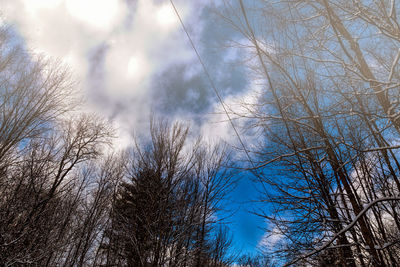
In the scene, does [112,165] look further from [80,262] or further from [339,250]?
[339,250]

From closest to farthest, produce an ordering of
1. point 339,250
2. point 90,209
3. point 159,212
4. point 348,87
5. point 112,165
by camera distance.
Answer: point 348,87 → point 339,250 → point 159,212 → point 90,209 → point 112,165

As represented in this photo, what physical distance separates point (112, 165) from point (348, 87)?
17066 mm

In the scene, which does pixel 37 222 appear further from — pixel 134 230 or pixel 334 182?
pixel 334 182

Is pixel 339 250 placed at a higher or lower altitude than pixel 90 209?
lower

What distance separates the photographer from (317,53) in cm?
367

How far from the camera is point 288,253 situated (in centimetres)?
466

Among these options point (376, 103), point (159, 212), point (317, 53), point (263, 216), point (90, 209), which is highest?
point (90, 209)

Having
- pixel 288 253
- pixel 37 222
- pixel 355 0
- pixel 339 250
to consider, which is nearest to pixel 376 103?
pixel 355 0

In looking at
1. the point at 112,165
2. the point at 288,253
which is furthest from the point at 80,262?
the point at 288,253

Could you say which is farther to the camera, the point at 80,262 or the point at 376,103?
the point at 80,262

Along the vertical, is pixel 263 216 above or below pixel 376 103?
below

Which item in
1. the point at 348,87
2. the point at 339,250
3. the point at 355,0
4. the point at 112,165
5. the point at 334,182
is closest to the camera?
the point at 355,0

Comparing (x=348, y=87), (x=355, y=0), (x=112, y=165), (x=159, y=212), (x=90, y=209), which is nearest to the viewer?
(x=355, y=0)

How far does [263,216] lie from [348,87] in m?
3.13
